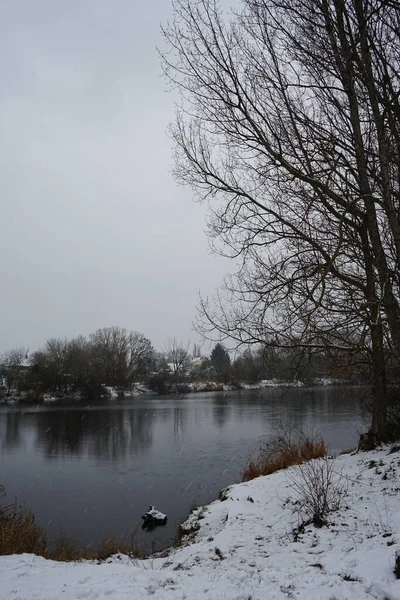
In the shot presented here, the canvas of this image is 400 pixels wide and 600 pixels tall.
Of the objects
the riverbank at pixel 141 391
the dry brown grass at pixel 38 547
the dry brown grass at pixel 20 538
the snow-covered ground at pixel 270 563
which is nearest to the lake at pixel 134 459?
the dry brown grass at pixel 38 547

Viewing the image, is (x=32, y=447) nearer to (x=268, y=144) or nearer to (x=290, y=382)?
(x=290, y=382)

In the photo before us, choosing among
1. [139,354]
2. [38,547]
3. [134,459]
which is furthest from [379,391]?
[139,354]

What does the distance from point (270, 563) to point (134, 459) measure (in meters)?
14.0

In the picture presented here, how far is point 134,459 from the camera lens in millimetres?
17625

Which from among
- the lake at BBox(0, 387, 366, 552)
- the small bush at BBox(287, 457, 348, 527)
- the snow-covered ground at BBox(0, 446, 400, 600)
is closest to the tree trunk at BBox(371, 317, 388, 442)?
the snow-covered ground at BBox(0, 446, 400, 600)

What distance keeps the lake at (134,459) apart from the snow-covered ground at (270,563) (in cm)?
278

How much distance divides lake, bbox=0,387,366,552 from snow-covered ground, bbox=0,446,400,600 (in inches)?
109

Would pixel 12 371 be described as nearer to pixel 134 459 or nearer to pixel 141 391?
pixel 141 391

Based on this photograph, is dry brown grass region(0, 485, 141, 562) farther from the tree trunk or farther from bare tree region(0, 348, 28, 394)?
bare tree region(0, 348, 28, 394)

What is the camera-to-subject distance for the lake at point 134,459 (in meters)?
10.8

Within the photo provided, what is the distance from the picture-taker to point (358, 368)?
27.3 feet

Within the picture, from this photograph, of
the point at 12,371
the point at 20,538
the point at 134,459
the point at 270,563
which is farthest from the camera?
the point at 12,371

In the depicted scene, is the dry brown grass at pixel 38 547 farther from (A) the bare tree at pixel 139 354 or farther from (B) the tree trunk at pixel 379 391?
(A) the bare tree at pixel 139 354

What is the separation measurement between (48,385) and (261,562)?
167ft
